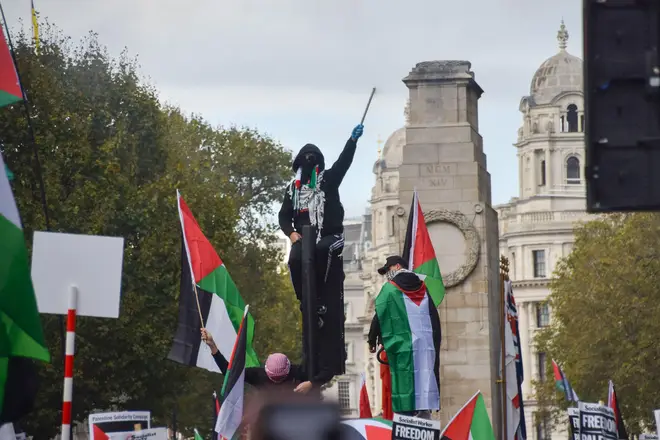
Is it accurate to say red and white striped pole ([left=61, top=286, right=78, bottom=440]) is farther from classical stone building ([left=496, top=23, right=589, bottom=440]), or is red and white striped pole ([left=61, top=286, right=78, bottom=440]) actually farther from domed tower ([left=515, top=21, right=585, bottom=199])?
domed tower ([left=515, top=21, right=585, bottom=199])

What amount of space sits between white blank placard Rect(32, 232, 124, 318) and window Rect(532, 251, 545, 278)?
146m

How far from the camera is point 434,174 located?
3222cm

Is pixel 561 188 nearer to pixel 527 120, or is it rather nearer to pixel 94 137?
pixel 527 120

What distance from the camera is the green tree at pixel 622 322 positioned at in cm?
6388

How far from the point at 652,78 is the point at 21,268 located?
3.96m

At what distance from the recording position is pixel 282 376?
15.1m

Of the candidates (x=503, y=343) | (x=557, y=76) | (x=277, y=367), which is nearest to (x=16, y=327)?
(x=277, y=367)

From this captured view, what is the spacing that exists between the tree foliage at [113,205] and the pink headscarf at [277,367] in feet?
57.0

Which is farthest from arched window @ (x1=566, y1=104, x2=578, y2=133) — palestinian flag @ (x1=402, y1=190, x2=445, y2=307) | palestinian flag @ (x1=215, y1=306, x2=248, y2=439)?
palestinian flag @ (x1=215, y1=306, x2=248, y2=439)

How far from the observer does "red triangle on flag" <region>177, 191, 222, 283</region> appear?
20672 millimetres

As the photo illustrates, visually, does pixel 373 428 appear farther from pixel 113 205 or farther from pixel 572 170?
pixel 572 170

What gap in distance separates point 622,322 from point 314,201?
49.3 m

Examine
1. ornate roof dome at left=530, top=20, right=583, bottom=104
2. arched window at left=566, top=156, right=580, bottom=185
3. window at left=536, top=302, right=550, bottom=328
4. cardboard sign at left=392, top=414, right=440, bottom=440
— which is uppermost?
ornate roof dome at left=530, top=20, right=583, bottom=104

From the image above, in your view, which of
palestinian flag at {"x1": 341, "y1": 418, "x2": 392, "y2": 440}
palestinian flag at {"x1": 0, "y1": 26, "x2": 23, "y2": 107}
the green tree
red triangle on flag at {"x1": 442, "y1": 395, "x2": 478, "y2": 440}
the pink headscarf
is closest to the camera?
palestinian flag at {"x1": 0, "y1": 26, "x2": 23, "y2": 107}
